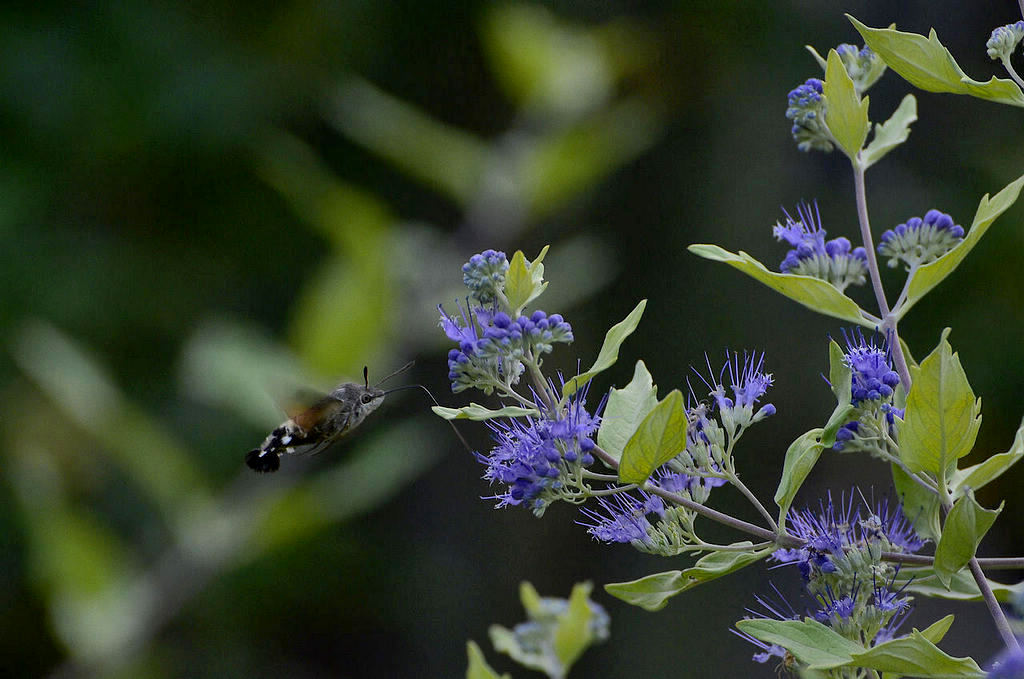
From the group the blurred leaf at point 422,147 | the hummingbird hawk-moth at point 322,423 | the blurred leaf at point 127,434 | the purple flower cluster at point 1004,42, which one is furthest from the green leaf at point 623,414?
the blurred leaf at point 422,147

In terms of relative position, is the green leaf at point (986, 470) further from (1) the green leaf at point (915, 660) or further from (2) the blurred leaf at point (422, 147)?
(2) the blurred leaf at point (422, 147)

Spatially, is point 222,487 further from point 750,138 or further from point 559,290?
point 750,138

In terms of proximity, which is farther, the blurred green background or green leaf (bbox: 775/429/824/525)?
the blurred green background

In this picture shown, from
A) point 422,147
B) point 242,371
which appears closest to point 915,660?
point 242,371

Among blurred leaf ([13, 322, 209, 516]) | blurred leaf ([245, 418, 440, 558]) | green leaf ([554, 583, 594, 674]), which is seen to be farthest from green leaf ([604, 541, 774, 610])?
blurred leaf ([13, 322, 209, 516])

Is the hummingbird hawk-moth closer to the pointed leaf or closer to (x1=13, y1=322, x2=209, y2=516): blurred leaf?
the pointed leaf

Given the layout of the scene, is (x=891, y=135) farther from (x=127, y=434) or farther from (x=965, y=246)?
(x=127, y=434)

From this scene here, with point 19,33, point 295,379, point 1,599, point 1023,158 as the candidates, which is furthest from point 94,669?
point 1023,158
